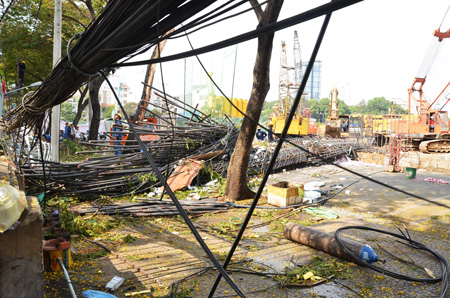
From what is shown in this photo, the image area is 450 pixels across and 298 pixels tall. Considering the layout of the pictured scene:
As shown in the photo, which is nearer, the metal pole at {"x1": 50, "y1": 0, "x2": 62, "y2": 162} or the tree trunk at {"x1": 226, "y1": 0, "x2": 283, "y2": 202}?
the tree trunk at {"x1": 226, "y1": 0, "x2": 283, "y2": 202}

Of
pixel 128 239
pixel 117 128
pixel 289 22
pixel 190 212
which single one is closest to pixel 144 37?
pixel 289 22

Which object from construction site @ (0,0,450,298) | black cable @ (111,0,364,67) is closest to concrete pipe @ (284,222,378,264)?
construction site @ (0,0,450,298)

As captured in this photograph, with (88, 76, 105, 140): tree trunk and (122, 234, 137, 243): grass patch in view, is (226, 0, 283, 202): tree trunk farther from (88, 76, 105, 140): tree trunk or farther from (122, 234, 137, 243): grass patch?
(88, 76, 105, 140): tree trunk

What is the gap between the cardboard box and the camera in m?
7.50

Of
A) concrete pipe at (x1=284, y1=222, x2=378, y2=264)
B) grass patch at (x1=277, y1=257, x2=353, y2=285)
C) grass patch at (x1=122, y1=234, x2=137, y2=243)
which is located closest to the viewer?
grass patch at (x1=277, y1=257, x2=353, y2=285)

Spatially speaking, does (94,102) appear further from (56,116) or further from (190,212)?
(190,212)

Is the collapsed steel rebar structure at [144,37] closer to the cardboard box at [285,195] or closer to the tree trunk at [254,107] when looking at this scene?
the tree trunk at [254,107]

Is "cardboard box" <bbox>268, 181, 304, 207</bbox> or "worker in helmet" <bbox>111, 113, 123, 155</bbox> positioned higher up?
"worker in helmet" <bbox>111, 113, 123, 155</bbox>

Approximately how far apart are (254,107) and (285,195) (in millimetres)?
2231

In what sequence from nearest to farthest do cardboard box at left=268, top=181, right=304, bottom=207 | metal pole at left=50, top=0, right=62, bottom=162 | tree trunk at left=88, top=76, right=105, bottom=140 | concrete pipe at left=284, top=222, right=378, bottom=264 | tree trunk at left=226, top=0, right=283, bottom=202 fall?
1. concrete pipe at left=284, top=222, right=378, bottom=264
2. tree trunk at left=226, top=0, right=283, bottom=202
3. cardboard box at left=268, top=181, right=304, bottom=207
4. metal pole at left=50, top=0, right=62, bottom=162
5. tree trunk at left=88, top=76, right=105, bottom=140

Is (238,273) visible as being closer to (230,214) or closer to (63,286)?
(63,286)

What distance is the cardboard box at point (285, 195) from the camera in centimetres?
750

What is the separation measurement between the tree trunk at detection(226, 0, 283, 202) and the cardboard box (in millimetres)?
725

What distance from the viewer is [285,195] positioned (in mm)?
7469
